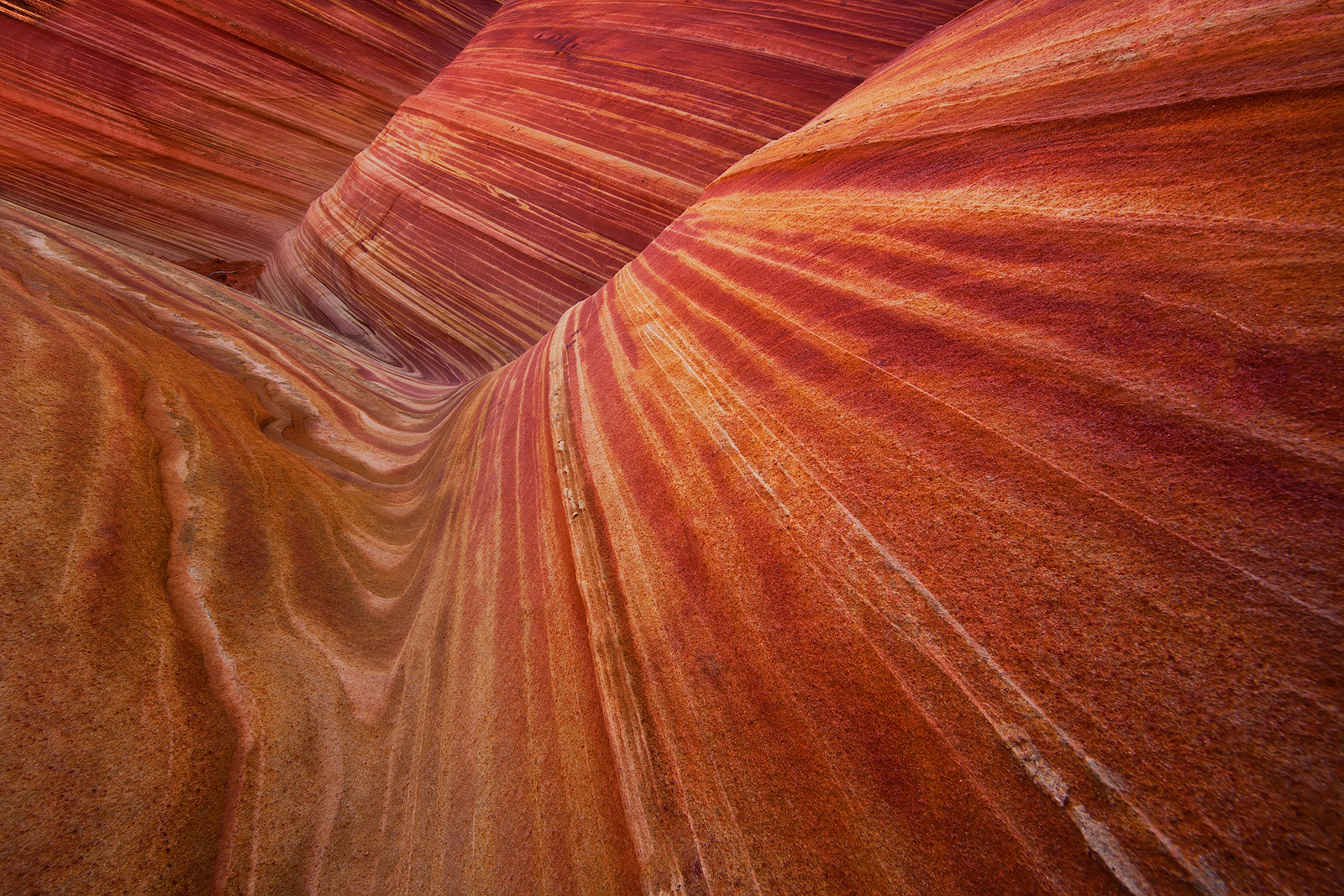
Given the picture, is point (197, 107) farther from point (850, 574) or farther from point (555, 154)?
point (850, 574)

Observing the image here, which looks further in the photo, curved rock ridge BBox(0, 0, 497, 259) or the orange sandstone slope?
curved rock ridge BBox(0, 0, 497, 259)

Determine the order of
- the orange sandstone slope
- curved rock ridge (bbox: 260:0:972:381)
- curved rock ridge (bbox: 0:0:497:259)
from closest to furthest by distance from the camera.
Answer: the orange sandstone slope, curved rock ridge (bbox: 260:0:972:381), curved rock ridge (bbox: 0:0:497:259)

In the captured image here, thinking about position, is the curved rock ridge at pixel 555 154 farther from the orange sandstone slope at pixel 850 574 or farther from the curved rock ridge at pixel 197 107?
the orange sandstone slope at pixel 850 574

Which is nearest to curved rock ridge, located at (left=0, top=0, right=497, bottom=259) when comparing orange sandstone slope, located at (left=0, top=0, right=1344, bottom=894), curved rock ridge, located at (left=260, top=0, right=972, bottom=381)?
curved rock ridge, located at (left=260, top=0, right=972, bottom=381)

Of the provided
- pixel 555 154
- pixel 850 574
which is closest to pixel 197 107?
pixel 555 154

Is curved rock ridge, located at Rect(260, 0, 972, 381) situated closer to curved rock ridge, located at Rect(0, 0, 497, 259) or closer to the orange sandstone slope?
curved rock ridge, located at Rect(0, 0, 497, 259)
